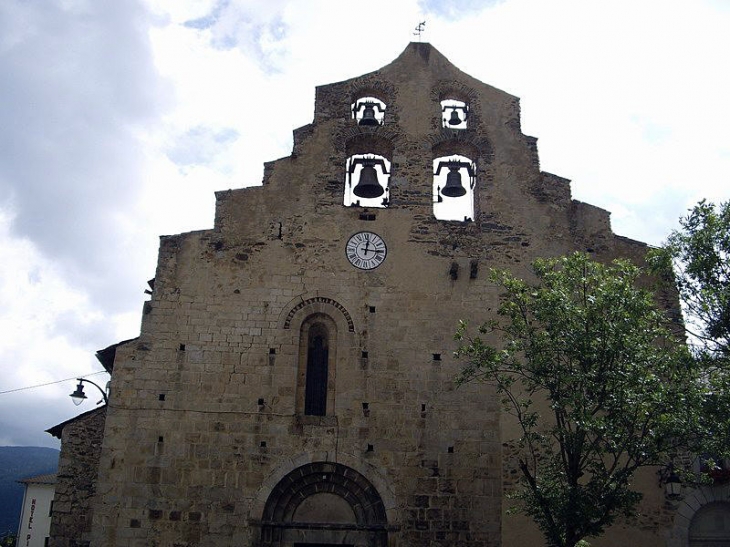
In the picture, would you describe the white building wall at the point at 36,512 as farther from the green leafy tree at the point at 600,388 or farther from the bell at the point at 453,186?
the green leafy tree at the point at 600,388

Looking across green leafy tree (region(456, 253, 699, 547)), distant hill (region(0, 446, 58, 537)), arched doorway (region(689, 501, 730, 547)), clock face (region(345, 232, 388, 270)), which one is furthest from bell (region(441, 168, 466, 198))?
distant hill (region(0, 446, 58, 537))

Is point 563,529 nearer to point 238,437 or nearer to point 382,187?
point 238,437

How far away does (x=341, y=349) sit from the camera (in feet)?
49.9

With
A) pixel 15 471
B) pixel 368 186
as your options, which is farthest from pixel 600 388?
pixel 15 471

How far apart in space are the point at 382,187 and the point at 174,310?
5488 mm

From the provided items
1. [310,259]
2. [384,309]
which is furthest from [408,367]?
[310,259]

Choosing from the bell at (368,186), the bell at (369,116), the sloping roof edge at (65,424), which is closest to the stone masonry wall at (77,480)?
the sloping roof edge at (65,424)

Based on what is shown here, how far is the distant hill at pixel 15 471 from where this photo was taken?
8688 cm

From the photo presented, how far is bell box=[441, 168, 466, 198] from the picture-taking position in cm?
1670

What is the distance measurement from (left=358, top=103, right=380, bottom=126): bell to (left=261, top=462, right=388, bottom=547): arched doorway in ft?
26.5

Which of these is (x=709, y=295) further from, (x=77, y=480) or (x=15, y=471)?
(x=15, y=471)

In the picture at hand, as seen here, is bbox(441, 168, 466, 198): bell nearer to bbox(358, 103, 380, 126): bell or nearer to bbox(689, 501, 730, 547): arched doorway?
bbox(358, 103, 380, 126): bell

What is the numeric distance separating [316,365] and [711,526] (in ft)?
28.3

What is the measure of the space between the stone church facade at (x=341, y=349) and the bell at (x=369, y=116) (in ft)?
0.32
